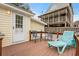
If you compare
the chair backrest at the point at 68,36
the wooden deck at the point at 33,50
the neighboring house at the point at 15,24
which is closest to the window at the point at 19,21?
the neighboring house at the point at 15,24

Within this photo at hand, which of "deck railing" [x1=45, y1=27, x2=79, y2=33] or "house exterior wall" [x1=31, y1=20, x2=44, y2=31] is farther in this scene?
"house exterior wall" [x1=31, y1=20, x2=44, y2=31]

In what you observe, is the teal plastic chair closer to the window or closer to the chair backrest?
the chair backrest

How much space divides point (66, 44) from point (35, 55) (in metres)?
0.75

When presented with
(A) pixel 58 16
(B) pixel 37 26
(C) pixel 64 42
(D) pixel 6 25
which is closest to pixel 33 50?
(B) pixel 37 26

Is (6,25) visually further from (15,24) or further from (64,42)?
(64,42)

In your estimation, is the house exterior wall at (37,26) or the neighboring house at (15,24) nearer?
the neighboring house at (15,24)

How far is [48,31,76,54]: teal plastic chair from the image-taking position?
270 cm

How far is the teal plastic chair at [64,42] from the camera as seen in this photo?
8.85ft

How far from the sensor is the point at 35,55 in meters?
2.79

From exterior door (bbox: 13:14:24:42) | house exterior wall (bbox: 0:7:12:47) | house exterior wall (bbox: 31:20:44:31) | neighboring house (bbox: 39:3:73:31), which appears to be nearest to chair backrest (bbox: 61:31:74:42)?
neighboring house (bbox: 39:3:73:31)

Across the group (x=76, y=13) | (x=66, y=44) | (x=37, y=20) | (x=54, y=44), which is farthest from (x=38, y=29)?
(x=76, y=13)

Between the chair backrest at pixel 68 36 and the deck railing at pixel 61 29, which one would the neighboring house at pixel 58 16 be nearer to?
the deck railing at pixel 61 29

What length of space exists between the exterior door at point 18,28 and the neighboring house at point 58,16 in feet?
1.65

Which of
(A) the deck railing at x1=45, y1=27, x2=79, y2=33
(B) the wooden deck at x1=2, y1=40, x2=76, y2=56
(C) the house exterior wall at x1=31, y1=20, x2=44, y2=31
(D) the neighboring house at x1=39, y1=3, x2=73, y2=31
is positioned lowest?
(B) the wooden deck at x1=2, y1=40, x2=76, y2=56
